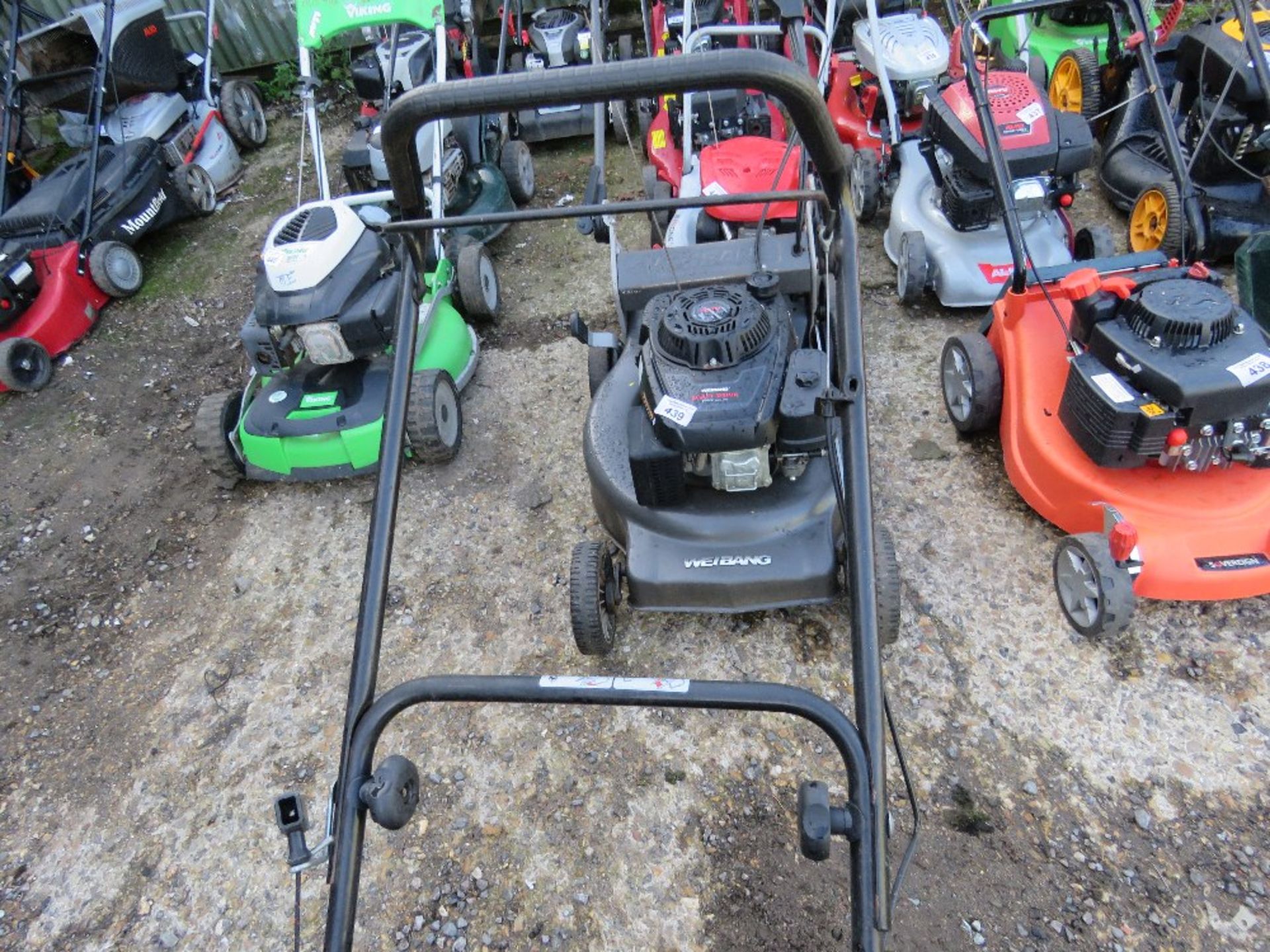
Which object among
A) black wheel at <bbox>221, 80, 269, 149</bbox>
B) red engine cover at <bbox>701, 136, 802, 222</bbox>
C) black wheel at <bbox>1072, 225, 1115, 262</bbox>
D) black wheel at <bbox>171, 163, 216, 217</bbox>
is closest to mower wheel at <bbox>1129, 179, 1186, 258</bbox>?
black wheel at <bbox>1072, 225, 1115, 262</bbox>

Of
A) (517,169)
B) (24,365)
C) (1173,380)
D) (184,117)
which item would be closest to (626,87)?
(1173,380)

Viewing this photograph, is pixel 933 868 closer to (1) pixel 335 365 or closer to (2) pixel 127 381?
(1) pixel 335 365

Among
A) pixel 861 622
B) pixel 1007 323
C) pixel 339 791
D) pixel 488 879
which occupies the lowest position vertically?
pixel 488 879

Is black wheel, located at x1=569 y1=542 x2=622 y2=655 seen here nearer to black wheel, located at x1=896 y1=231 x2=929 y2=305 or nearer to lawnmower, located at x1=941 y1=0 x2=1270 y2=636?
lawnmower, located at x1=941 y1=0 x2=1270 y2=636

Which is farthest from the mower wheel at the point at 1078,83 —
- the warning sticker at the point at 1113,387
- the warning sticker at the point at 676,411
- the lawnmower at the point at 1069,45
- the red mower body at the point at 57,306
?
the red mower body at the point at 57,306

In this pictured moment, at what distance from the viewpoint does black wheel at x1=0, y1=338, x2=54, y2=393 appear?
148 inches

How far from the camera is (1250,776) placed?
6.35 feet

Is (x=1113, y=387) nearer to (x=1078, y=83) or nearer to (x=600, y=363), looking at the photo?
(x=600, y=363)

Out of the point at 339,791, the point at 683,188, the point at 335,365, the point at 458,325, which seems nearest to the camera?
the point at 339,791

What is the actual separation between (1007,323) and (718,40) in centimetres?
298

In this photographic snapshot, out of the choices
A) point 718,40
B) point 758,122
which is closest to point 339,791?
point 758,122

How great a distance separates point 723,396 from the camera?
6.56ft

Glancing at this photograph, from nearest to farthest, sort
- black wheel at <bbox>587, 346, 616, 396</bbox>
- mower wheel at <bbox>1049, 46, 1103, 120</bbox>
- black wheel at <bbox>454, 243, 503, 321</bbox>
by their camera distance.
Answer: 1. black wheel at <bbox>587, 346, 616, 396</bbox>
2. black wheel at <bbox>454, 243, 503, 321</bbox>
3. mower wheel at <bbox>1049, 46, 1103, 120</bbox>

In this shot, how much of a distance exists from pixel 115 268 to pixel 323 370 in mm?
1939
